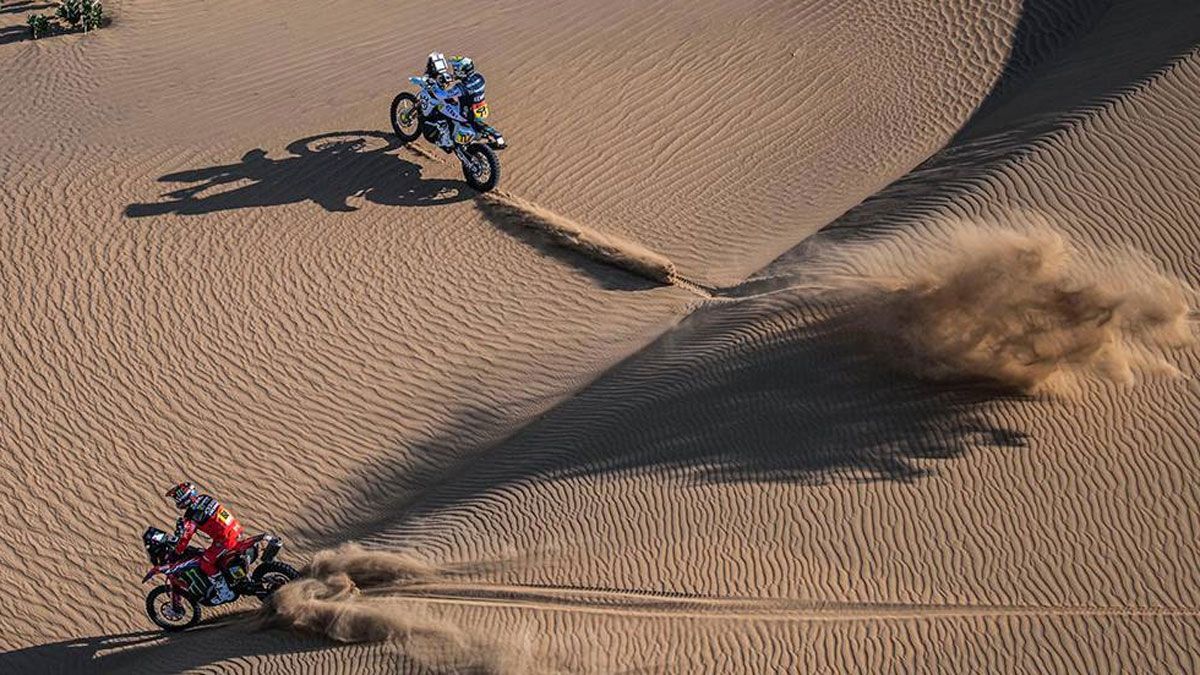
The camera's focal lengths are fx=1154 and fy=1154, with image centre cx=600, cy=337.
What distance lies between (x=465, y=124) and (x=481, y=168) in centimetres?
66

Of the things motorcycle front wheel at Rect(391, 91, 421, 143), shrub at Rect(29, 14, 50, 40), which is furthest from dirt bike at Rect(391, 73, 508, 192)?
shrub at Rect(29, 14, 50, 40)

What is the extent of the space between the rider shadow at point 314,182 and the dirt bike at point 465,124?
424 millimetres

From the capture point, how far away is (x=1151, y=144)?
43.1 ft

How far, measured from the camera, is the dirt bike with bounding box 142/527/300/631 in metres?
9.83

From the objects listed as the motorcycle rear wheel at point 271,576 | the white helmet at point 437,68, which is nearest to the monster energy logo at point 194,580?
the motorcycle rear wheel at point 271,576

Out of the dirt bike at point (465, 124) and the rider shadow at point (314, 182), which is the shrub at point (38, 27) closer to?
the rider shadow at point (314, 182)

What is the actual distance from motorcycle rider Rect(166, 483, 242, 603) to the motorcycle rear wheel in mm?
295

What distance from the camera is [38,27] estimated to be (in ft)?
60.4

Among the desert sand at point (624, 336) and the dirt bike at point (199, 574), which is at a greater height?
the desert sand at point (624, 336)

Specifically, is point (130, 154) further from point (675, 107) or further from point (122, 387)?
point (675, 107)

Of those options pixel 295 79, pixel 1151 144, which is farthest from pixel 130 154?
pixel 1151 144

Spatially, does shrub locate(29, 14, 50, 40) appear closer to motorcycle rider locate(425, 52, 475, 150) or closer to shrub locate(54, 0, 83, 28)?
shrub locate(54, 0, 83, 28)

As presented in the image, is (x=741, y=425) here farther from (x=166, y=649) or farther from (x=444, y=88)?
(x=444, y=88)

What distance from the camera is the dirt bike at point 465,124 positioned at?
14.2 metres
